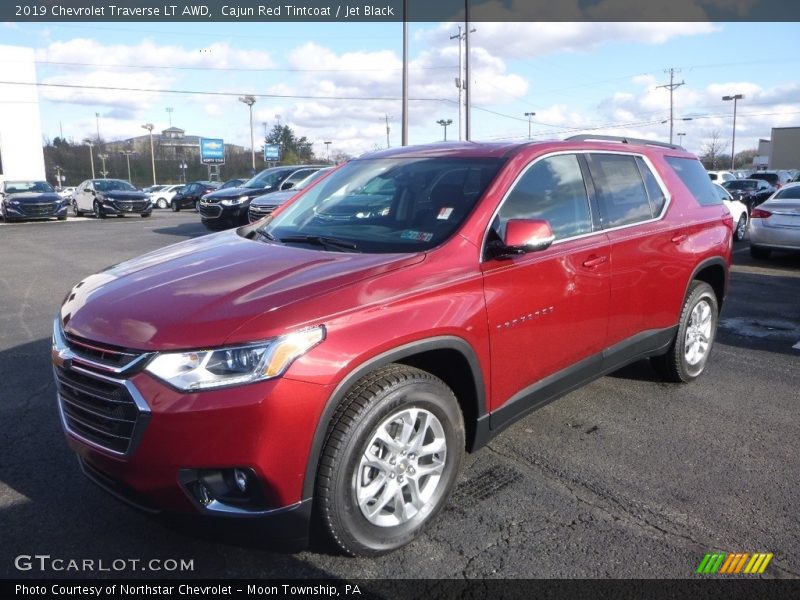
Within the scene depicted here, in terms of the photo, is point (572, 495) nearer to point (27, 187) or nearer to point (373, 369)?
point (373, 369)

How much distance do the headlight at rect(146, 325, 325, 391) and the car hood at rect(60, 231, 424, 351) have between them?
0.13 ft

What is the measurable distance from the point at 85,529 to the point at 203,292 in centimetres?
133

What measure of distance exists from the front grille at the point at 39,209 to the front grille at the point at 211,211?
9686 mm

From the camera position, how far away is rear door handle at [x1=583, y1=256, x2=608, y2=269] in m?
3.76

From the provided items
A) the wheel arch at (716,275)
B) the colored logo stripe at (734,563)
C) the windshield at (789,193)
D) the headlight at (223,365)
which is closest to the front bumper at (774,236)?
the windshield at (789,193)

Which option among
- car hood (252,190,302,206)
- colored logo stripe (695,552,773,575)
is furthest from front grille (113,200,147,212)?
colored logo stripe (695,552,773,575)

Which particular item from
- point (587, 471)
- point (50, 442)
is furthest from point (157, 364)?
point (587, 471)

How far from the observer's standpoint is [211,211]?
15.5m

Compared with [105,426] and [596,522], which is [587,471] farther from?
[105,426]

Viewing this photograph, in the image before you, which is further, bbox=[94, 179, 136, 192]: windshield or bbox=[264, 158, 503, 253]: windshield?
bbox=[94, 179, 136, 192]: windshield

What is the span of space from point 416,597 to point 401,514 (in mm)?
383

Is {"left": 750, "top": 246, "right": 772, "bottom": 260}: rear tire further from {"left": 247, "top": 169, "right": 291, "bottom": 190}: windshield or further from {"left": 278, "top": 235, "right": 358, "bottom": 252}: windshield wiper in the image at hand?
{"left": 278, "top": 235, "right": 358, "bottom": 252}: windshield wiper

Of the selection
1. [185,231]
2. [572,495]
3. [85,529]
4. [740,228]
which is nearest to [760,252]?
[740,228]

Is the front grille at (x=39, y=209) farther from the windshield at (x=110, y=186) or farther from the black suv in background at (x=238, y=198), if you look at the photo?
the black suv in background at (x=238, y=198)
